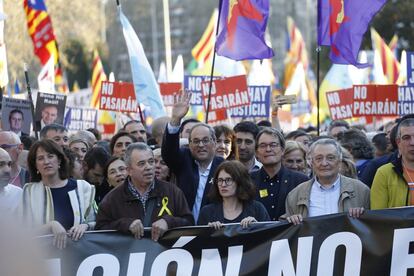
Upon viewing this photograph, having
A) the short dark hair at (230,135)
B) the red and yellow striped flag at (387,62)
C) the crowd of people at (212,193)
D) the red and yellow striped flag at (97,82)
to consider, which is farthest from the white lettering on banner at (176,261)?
the red and yellow striped flag at (387,62)

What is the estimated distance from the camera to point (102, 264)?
5656 millimetres

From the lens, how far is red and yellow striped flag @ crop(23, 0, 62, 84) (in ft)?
51.3

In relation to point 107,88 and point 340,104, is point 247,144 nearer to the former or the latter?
point 107,88

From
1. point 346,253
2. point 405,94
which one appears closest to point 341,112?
point 405,94

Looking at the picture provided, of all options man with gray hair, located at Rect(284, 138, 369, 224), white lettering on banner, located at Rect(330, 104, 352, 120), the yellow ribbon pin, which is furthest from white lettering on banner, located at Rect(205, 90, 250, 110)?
the yellow ribbon pin

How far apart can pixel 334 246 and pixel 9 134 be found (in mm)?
3363

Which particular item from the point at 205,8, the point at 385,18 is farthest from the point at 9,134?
the point at 205,8

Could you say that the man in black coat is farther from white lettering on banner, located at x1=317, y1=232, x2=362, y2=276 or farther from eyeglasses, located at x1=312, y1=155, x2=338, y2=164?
white lettering on banner, located at x1=317, y1=232, x2=362, y2=276

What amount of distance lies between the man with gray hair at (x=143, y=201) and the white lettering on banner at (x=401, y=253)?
1246mm

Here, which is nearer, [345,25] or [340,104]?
[345,25]

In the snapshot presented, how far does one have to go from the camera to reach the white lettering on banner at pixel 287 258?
557cm

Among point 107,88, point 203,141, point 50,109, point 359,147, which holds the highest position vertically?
point 107,88

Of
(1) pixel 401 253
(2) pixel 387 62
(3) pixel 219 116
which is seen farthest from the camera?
(2) pixel 387 62

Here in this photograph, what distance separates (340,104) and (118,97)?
381 centimetres
